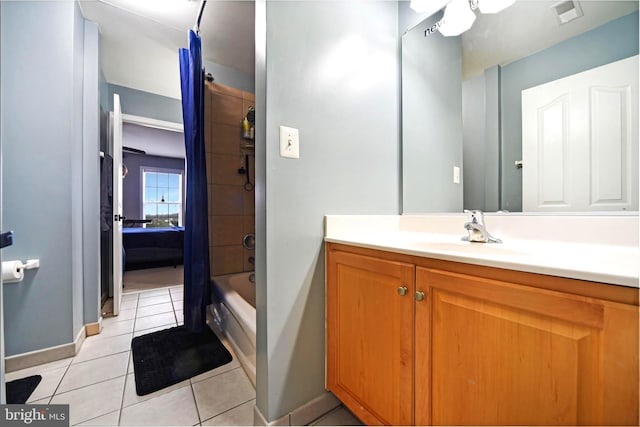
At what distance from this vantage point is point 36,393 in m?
1.24

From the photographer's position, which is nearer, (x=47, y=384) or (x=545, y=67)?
(x=545, y=67)

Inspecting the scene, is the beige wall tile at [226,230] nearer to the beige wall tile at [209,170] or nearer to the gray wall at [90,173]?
the beige wall tile at [209,170]

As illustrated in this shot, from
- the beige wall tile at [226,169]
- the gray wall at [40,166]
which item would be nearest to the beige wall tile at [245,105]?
the beige wall tile at [226,169]

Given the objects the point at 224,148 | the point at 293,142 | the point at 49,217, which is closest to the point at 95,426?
Result: the point at 49,217

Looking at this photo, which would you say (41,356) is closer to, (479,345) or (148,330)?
(148,330)

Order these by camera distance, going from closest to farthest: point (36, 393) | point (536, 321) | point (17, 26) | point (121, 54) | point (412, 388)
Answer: point (536, 321) → point (412, 388) → point (36, 393) → point (17, 26) → point (121, 54)

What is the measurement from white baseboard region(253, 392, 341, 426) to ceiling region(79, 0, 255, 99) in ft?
8.12

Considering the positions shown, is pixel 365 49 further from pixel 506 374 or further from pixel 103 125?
pixel 103 125

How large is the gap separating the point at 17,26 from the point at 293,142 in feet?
6.39

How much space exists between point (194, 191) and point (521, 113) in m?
1.98

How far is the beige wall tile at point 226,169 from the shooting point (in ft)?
7.73

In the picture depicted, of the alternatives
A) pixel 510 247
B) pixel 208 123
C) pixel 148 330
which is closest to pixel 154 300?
pixel 148 330

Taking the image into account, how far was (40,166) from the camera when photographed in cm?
149

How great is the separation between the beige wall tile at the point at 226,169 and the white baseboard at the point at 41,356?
1.52 meters
